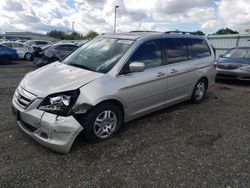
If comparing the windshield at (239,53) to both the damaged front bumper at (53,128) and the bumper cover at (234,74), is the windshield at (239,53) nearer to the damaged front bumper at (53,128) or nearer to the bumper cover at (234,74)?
the bumper cover at (234,74)

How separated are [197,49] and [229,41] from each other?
11.9 m

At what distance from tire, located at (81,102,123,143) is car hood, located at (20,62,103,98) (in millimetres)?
465

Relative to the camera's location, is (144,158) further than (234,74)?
No

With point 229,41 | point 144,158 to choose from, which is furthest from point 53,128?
point 229,41

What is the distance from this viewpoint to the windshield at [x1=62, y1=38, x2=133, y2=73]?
12.5 feet

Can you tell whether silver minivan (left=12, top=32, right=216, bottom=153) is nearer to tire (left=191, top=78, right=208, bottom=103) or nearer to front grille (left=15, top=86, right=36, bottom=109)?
front grille (left=15, top=86, right=36, bottom=109)

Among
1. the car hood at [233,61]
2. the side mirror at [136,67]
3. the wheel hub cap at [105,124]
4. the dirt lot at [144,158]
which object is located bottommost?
the dirt lot at [144,158]

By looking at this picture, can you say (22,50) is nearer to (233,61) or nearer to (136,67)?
(233,61)

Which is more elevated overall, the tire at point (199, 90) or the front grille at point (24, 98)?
the front grille at point (24, 98)

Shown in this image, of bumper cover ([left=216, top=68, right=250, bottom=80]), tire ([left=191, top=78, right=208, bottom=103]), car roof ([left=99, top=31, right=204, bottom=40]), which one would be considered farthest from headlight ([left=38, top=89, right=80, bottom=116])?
bumper cover ([left=216, top=68, right=250, bottom=80])

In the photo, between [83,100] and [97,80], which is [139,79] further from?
[83,100]

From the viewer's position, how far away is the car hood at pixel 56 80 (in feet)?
10.5

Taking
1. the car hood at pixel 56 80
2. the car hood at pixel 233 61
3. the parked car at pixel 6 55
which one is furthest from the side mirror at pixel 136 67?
the parked car at pixel 6 55

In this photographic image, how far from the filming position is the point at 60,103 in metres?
3.08
